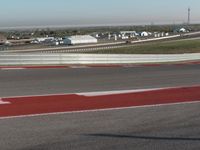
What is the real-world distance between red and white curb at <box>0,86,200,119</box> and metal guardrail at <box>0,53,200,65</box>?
454 inches

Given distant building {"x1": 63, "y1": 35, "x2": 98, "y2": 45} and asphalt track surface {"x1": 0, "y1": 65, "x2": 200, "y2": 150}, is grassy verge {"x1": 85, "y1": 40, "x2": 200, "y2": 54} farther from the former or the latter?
asphalt track surface {"x1": 0, "y1": 65, "x2": 200, "y2": 150}

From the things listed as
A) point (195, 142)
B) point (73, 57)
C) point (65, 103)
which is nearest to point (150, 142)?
point (195, 142)

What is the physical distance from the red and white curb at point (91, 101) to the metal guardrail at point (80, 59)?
1154 centimetres

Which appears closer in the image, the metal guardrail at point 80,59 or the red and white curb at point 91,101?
the red and white curb at point 91,101

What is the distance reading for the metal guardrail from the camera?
24.6 meters

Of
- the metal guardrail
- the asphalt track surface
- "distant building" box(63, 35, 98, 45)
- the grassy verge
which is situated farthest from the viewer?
"distant building" box(63, 35, 98, 45)

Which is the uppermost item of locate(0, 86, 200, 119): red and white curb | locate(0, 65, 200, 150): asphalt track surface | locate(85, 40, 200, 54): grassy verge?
Answer: locate(0, 65, 200, 150): asphalt track surface

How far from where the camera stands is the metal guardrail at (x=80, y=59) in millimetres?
24641

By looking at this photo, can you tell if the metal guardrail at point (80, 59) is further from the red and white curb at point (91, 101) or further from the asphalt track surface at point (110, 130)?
the asphalt track surface at point (110, 130)

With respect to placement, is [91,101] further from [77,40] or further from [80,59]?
[77,40]

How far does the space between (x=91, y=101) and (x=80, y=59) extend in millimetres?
16643

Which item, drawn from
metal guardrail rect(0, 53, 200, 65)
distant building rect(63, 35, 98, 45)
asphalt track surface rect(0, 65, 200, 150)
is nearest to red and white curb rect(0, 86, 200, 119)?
asphalt track surface rect(0, 65, 200, 150)

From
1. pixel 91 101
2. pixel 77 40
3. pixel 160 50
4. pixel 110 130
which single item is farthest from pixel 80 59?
pixel 77 40

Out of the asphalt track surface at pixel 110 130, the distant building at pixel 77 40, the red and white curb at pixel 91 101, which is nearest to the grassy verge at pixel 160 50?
the distant building at pixel 77 40
